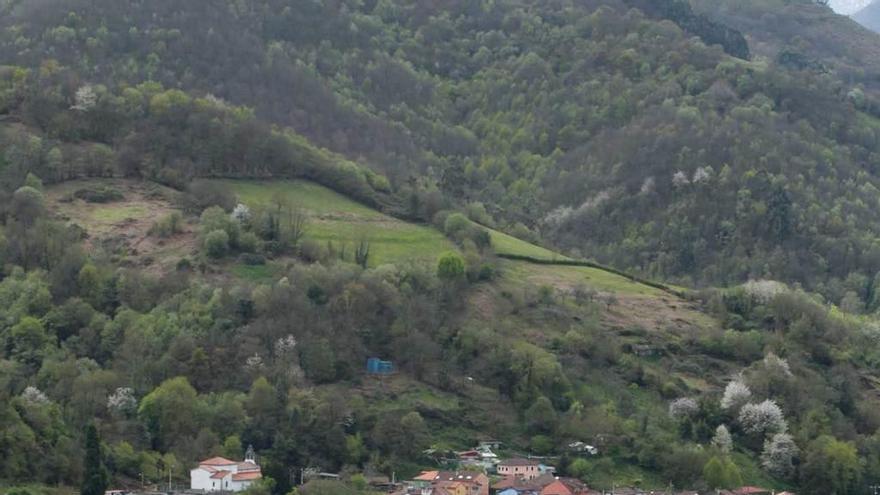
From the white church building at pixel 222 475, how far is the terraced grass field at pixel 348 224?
88.0 feet

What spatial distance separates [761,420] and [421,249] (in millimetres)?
23775

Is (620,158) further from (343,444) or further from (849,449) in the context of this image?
(343,444)

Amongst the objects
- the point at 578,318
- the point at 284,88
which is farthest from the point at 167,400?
the point at 284,88

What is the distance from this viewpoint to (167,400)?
88.7 m

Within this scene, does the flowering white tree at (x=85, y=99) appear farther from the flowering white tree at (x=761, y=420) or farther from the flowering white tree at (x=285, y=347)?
the flowering white tree at (x=761, y=420)

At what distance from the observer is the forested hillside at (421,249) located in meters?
92.2

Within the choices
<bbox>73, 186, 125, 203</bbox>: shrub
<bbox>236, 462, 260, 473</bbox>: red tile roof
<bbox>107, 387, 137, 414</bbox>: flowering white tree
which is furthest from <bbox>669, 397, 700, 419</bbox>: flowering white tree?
<bbox>73, 186, 125, 203</bbox>: shrub

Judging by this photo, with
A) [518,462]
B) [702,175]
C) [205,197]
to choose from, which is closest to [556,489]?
[518,462]

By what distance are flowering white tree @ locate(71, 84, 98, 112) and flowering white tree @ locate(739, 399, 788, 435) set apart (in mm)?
43992

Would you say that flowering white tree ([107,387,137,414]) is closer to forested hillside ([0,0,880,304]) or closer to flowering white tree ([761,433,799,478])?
flowering white tree ([761,433,799,478])

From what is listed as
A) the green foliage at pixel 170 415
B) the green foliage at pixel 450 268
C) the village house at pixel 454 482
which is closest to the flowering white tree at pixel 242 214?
the green foliage at pixel 450 268

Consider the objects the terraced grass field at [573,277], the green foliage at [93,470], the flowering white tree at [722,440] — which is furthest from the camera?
the terraced grass field at [573,277]

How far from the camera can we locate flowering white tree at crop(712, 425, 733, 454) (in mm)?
96688

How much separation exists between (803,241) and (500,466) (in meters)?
54.6
